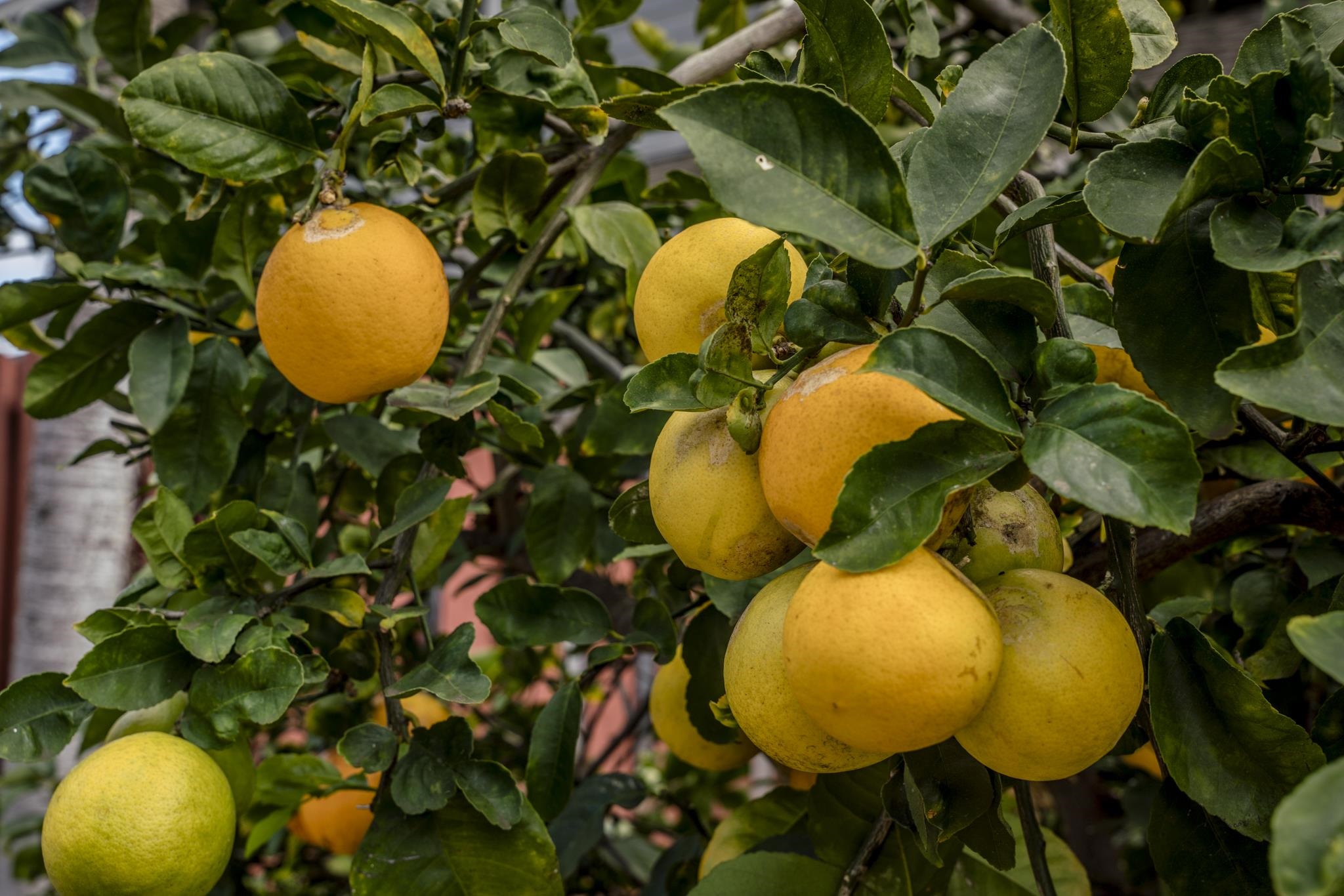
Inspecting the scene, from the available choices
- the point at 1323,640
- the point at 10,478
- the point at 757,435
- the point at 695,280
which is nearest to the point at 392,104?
the point at 695,280

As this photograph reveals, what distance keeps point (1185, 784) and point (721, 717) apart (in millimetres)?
225

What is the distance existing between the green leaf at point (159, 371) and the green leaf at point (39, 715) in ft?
0.64

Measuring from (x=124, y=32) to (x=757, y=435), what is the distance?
101 cm

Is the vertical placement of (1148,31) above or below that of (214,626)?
above

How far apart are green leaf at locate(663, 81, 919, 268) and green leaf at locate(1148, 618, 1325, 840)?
9.1 inches

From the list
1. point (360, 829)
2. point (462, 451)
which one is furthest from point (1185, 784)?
point (360, 829)

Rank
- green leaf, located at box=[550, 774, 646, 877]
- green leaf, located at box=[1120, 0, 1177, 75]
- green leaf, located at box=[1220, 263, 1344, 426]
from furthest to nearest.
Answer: green leaf, located at box=[550, 774, 646, 877] → green leaf, located at box=[1120, 0, 1177, 75] → green leaf, located at box=[1220, 263, 1344, 426]

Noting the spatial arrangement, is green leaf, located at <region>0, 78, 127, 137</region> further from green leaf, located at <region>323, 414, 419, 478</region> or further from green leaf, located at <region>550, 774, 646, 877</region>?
green leaf, located at <region>550, 774, 646, 877</region>

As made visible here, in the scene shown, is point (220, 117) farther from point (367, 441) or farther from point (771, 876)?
point (771, 876)

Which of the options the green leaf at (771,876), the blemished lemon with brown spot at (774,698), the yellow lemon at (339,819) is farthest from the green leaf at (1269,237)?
the yellow lemon at (339,819)

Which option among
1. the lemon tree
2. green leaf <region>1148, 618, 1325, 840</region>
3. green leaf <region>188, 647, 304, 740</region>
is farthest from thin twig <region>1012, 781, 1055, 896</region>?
green leaf <region>188, 647, 304, 740</region>

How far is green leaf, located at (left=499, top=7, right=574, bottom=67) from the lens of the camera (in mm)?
653

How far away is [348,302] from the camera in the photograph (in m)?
0.61

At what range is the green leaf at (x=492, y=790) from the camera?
62 cm
